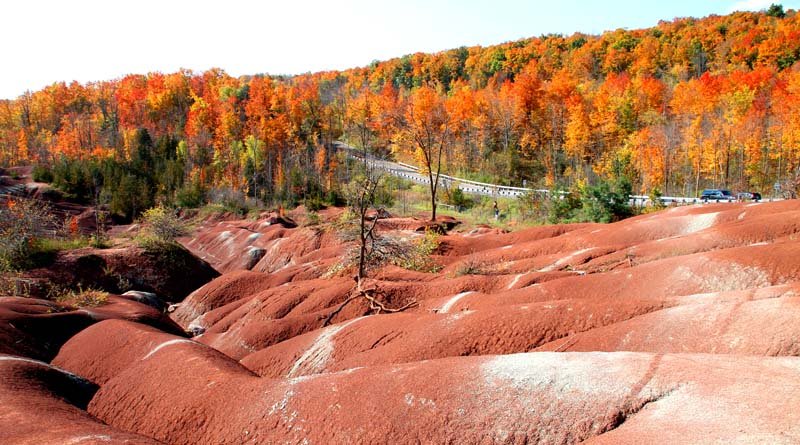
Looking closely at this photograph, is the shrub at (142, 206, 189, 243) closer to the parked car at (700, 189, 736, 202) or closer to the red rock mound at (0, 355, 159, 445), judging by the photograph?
the red rock mound at (0, 355, 159, 445)

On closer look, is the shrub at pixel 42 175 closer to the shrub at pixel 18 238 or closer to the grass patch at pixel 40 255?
the shrub at pixel 18 238

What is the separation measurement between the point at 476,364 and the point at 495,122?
78.4 meters

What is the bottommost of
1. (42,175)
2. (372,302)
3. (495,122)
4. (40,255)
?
(40,255)

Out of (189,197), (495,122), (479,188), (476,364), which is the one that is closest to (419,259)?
(476,364)

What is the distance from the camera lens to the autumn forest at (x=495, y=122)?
6397 cm

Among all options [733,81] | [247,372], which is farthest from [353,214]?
[733,81]

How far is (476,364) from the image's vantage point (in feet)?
28.9

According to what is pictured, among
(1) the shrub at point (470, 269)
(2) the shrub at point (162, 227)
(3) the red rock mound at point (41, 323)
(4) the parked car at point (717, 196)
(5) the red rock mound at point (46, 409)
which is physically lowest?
(4) the parked car at point (717, 196)

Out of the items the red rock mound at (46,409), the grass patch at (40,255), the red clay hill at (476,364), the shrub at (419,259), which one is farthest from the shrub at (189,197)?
the red rock mound at (46,409)

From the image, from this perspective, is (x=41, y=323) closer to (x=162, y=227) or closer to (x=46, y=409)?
(x=46, y=409)

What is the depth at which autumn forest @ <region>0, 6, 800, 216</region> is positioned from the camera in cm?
6397

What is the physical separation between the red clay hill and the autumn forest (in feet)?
96.2

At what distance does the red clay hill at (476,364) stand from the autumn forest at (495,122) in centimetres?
2932

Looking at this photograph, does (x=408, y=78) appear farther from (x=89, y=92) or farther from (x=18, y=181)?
(x=18, y=181)
